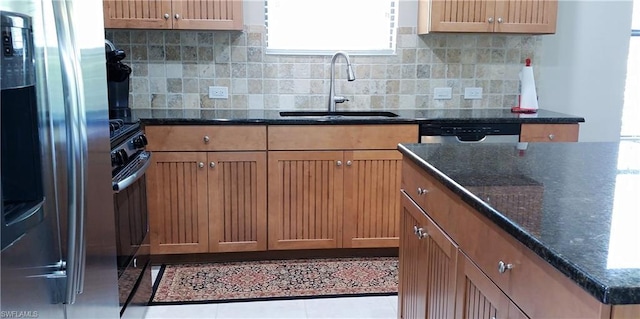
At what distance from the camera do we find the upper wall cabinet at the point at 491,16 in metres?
3.34

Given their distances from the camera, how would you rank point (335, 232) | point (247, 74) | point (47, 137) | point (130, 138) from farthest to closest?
point (247, 74) → point (335, 232) → point (130, 138) → point (47, 137)

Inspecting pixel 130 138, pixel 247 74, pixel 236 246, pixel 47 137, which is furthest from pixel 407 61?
pixel 47 137

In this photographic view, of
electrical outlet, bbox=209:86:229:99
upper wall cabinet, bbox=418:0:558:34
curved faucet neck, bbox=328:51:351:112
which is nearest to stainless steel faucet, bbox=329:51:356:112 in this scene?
curved faucet neck, bbox=328:51:351:112

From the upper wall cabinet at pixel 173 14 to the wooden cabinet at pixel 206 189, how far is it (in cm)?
65

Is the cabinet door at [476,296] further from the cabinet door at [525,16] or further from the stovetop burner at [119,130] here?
the cabinet door at [525,16]

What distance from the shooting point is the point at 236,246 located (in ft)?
10.4

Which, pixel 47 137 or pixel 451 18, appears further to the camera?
pixel 451 18

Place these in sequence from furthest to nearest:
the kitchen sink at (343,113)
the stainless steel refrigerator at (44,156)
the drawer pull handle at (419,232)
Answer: the kitchen sink at (343,113) < the drawer pull handle at (419,232) < the stainless steel refrigerator at (44,156)

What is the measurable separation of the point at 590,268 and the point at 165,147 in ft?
8.23

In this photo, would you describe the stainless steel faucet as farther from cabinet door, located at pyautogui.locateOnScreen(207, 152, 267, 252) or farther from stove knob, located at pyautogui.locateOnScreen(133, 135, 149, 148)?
stove knob, located at pyautogui.locateOnScreen(133, 135, 149, 148)

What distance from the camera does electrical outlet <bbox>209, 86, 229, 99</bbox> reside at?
354cm

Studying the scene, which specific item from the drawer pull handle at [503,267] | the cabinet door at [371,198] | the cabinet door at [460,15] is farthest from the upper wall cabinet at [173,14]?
the drawer pull handle at [503,267]

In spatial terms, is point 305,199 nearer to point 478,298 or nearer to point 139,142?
point 139,142

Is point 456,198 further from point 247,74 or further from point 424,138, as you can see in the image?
point 247,74
